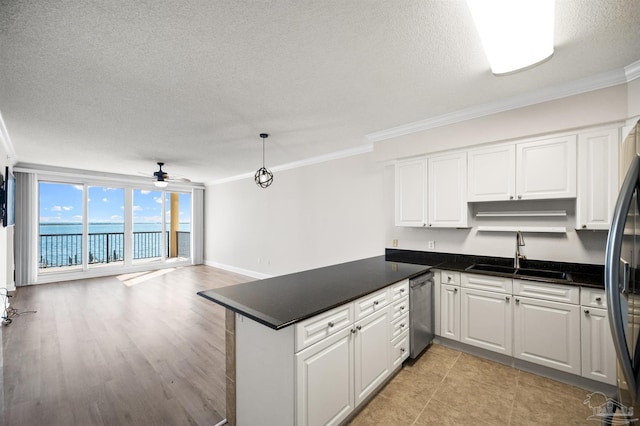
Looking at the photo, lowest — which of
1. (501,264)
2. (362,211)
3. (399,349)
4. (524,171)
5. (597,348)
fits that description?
(399,349)

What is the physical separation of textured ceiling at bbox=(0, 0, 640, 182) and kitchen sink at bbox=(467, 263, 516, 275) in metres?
1.78

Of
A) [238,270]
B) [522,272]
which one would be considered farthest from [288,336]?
[238,270]

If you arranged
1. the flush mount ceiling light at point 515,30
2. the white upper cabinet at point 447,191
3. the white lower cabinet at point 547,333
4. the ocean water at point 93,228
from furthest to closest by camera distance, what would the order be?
1. the ocean water at point 93,228
2. the white upper cabinet at point 447,191
3. the white lower cabinet at point 547,333
4. the flush mount ceiling light at point 515,30

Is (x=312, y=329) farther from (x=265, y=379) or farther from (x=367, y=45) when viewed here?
(x=367, y=45)

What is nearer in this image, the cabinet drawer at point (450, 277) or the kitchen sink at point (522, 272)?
the kitchen sink at point (522, 272)

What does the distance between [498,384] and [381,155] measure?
111 inches

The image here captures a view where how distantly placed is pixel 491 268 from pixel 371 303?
5.95 feet

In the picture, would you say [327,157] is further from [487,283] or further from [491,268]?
[487,283]

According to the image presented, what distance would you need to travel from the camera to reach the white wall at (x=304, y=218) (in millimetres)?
4375

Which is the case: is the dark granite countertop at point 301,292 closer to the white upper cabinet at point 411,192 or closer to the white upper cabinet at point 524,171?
the white upper cabinet at point 411,192

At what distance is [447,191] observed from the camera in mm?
3150

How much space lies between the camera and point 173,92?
8.09ft

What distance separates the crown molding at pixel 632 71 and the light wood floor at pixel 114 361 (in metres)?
4.16

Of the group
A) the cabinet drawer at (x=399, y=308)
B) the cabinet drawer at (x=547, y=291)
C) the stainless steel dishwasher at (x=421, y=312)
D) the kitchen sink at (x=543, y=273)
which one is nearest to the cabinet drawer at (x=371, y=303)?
the cabinet drawer at (x=399, y=308)
